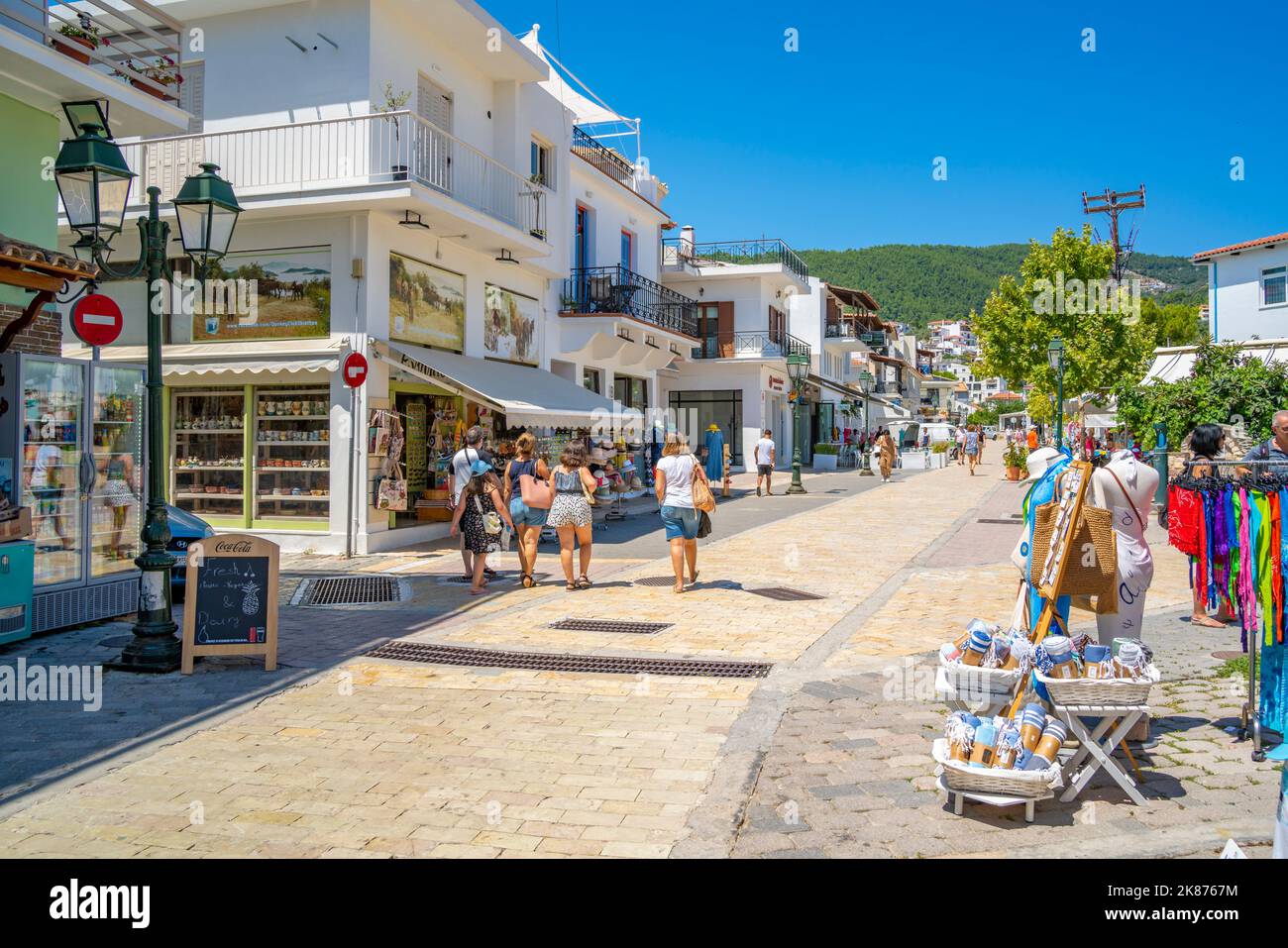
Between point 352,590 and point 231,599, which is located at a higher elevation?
point 231,599

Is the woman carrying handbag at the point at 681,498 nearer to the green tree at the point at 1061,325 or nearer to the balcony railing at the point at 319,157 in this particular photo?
the balcony railing at the point at 319,157

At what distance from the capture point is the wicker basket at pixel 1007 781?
12.8ft

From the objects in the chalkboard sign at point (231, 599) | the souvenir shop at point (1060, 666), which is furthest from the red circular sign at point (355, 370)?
the souvenir shop at point (1060, 666)

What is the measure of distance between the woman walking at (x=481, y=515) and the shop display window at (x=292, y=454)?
178 inches

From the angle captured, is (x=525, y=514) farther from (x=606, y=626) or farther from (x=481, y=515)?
(x=606, y=626)

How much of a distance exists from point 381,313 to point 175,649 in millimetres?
8015

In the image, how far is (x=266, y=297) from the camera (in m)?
14.5

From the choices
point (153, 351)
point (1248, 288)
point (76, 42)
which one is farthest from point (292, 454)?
point (1248, 288)

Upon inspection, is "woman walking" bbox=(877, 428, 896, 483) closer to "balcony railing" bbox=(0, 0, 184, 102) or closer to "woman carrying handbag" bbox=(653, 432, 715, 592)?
"woman carrying handbag" bbox=(653, 432, 715, 592)

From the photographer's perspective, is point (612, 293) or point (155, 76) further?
point (612, 293)

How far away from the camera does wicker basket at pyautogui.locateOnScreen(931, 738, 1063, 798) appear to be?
12.8 ft

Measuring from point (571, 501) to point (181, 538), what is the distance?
13.8 feet

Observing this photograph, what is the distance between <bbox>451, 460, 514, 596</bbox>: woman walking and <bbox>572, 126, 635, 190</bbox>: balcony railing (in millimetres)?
13643

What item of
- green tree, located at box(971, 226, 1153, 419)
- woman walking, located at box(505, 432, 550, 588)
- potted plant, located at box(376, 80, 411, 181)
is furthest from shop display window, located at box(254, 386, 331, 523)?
green tree, located at box(971, 226, 1153, 419)
